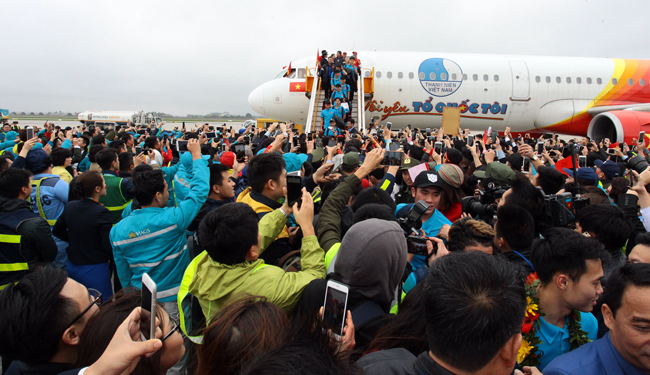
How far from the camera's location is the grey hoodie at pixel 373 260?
70.4 inches

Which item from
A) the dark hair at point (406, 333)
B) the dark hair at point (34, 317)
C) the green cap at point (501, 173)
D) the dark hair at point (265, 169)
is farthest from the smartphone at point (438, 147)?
the dark hair at point (34, 317)

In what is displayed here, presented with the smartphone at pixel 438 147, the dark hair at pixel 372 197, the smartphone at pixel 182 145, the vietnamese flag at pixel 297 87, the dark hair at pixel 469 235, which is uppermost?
the vietnamese flag at pixel 297 87

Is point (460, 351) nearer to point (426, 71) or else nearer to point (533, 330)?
point (533, 330)

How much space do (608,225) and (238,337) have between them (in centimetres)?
302

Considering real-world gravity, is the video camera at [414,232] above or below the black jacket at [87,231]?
above

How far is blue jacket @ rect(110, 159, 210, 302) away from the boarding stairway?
1006 centimetres

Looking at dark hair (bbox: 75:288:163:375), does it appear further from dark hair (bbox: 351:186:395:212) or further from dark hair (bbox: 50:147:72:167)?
dark hair (bbox: 50:147:72:167)

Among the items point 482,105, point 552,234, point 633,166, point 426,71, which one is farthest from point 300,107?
point 552,234

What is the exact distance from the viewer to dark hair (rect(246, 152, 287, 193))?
3.14m

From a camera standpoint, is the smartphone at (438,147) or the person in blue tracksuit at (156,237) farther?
the smartphone at (438,147)

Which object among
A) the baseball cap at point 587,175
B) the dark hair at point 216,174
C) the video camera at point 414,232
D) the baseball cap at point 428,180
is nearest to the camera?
the video camera at point 414,232

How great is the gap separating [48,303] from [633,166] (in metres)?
5.59

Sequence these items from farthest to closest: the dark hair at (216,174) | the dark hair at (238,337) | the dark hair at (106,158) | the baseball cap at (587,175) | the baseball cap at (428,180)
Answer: the dark hair at (106,158) → the baseball cap at (587,175) → the dark hair at (216,174) → the baseball cap at (428,180) → the dark hair at (238,337)

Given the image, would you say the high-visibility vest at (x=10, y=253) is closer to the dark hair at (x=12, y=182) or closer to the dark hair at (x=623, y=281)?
the dark hair at (x=12, y=182)
